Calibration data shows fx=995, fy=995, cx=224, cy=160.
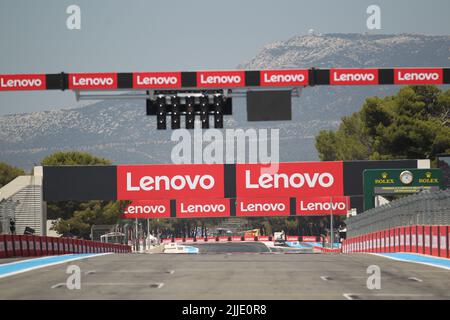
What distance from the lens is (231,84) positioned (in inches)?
1459

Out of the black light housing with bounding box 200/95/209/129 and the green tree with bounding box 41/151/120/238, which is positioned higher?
the black light housing with bounding box 200/95/209/129

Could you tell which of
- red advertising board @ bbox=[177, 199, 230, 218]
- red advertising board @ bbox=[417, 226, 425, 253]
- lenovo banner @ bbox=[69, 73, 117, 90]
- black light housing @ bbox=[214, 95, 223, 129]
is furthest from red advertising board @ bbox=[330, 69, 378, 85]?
red advertising board @ bbox=[177, 199, 230, 218]

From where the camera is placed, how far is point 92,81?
3703cm

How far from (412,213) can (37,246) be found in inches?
556

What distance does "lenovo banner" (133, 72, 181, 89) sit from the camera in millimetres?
36875

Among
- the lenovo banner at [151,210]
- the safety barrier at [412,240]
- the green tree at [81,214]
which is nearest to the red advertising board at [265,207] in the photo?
the lenovo banner at [151,210]

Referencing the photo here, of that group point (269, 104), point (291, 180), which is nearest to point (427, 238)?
point (269, 104)

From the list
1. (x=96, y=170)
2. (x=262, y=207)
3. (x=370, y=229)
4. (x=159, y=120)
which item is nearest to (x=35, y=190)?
(x=96, y=170)

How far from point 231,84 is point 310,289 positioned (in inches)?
835

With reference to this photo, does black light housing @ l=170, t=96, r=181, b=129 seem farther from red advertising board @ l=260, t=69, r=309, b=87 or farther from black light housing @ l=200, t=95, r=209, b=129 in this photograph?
Answer: red advertising board @ l=260, t=69, r=309, b=87

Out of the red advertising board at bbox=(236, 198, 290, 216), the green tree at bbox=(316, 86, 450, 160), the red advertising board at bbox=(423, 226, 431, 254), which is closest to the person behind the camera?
the red advertising board at bbox=(423, 226, 431, 254)

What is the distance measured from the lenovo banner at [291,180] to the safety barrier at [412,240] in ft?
51.9

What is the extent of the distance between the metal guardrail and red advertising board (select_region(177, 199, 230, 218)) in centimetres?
3048
